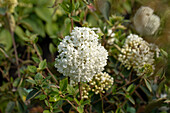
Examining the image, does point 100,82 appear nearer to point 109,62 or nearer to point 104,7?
point 109,62

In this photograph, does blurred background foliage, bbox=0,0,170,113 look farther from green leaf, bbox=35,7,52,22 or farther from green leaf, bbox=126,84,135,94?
green leaf, bbox=35,7,52,22

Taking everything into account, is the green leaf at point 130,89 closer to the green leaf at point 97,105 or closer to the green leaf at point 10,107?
the green leaf at point 97,105

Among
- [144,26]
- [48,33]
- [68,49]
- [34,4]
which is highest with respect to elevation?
[34,4]

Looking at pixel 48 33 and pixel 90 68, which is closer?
pixel 90 68

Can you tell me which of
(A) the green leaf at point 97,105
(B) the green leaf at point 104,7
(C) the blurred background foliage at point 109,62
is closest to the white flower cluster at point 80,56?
(C) the blurred background foliage at point 109,62

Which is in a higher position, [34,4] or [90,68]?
[34,4]

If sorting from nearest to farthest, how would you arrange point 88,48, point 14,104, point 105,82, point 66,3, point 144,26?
point 88,48
point 66,3
point 105,82
point 144,26
point 14,104

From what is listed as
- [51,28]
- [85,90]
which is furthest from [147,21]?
[51,28]

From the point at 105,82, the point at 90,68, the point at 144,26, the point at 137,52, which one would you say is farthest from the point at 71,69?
the point at 144,26

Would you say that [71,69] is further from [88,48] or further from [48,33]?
[48,33]
